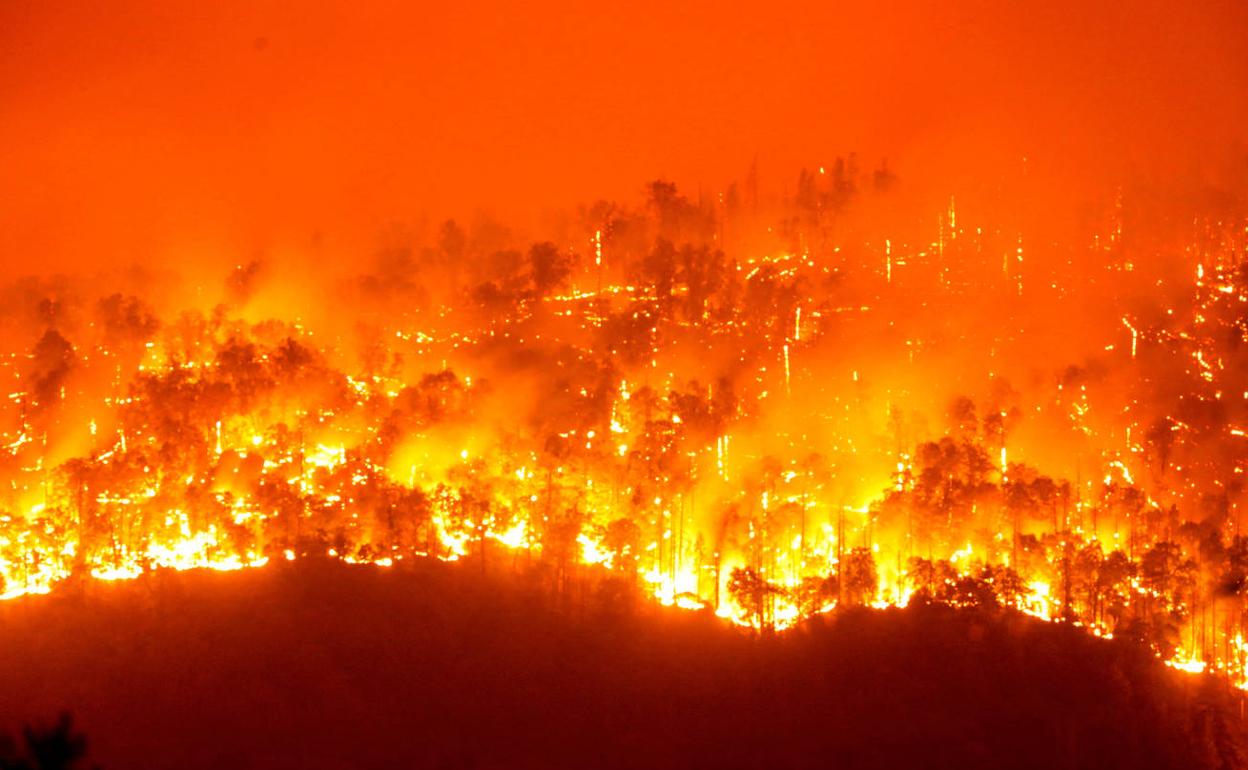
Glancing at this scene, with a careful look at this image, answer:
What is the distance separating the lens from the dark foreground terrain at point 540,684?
32906 mm

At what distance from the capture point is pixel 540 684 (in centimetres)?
3562

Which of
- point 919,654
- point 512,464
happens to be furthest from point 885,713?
point 512,464

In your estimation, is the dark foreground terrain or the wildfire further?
the wildfire

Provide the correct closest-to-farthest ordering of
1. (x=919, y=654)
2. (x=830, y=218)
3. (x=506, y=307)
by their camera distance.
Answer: (x=919, y=654) → (x=506, y=307) → (x=830, y=218)

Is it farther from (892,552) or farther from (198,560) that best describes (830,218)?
(198,560)

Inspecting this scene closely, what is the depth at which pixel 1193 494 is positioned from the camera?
160 ft

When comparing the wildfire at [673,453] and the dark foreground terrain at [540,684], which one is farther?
the wildfire at [673,453]

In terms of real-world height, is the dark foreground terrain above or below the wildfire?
below

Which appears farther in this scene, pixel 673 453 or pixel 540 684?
pixel 673 453

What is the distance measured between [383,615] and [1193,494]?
33.9 metres

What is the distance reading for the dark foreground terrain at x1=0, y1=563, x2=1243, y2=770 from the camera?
3291 cm

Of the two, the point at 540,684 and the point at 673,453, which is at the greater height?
the point at 673,453

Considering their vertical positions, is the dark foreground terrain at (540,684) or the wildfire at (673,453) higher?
the wildfire at (673,453)

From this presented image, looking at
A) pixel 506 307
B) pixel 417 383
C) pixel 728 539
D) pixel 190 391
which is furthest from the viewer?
pixel 506 307
